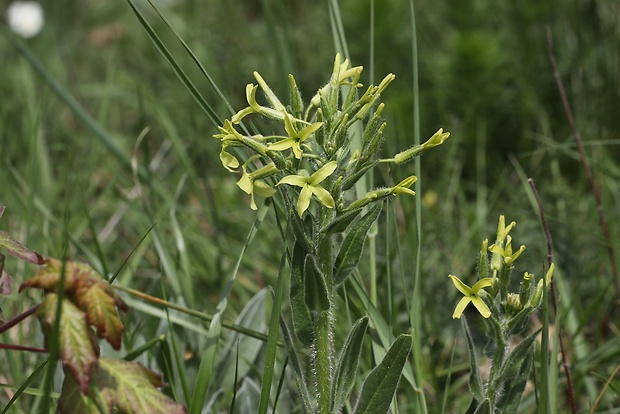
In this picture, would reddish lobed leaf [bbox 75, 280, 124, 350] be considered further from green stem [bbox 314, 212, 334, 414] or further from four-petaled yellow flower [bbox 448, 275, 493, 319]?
four-petaled yellow flower [bbox 448, 275, 493, 319]

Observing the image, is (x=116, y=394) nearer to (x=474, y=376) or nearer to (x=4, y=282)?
(x=4, y=282)

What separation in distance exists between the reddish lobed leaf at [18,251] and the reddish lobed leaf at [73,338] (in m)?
0.18

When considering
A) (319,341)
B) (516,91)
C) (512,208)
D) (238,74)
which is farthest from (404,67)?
(319,341)

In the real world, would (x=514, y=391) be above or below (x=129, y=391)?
below

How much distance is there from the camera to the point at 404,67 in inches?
174

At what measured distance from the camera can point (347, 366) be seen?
1.63 meters

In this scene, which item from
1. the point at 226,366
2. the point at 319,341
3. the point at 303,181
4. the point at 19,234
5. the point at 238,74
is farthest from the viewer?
the point at 238,74

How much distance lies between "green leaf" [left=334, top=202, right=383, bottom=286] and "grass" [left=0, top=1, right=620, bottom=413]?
18cm

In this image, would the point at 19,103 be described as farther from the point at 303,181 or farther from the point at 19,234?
the point at 303,181

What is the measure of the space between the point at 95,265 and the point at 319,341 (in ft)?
3.99

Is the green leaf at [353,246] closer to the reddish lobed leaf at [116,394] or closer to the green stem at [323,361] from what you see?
the green stem at [323,361]

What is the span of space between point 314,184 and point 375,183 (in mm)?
1901

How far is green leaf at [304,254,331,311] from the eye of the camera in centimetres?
155

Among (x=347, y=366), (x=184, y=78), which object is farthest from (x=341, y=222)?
(x=184, y=78)
